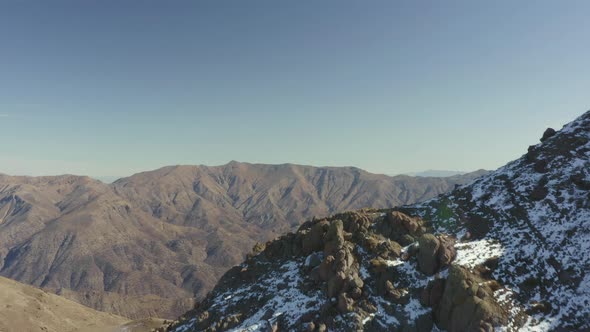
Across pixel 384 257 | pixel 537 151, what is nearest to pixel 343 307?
pixel 384 257

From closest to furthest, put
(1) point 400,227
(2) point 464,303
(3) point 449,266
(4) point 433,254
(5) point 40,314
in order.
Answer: (2) point 464,303
(3) point 449,266
(4) point 433,254
(1) point 400,227
(5) point 40,314

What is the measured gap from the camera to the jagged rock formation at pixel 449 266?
2741 centimetres

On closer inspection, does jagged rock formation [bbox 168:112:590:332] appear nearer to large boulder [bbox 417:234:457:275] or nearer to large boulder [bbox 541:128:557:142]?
large boulder [bbox 417:234:457:275]

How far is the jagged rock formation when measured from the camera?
2741 centimetres

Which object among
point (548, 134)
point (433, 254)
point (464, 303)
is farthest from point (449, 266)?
point (548, 134)

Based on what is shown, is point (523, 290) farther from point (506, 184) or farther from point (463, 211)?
point (506, 184)

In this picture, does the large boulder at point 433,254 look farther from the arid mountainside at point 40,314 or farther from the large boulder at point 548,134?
the arid mountainside at point 40,314

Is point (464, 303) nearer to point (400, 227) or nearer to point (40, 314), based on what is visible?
point (400, 227)

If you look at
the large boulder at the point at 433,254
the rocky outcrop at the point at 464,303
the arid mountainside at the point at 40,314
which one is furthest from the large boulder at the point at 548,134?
the arid mountainside at the point at 40,314

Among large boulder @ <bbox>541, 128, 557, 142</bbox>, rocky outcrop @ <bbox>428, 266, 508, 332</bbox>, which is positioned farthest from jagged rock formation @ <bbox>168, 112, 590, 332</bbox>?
large boulder @ <bbox>541, 128, 557, 142</bbox>

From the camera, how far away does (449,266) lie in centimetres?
3131

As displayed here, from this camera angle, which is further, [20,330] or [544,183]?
[20,330]

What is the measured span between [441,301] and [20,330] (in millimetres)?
115054

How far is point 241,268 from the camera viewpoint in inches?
1895
